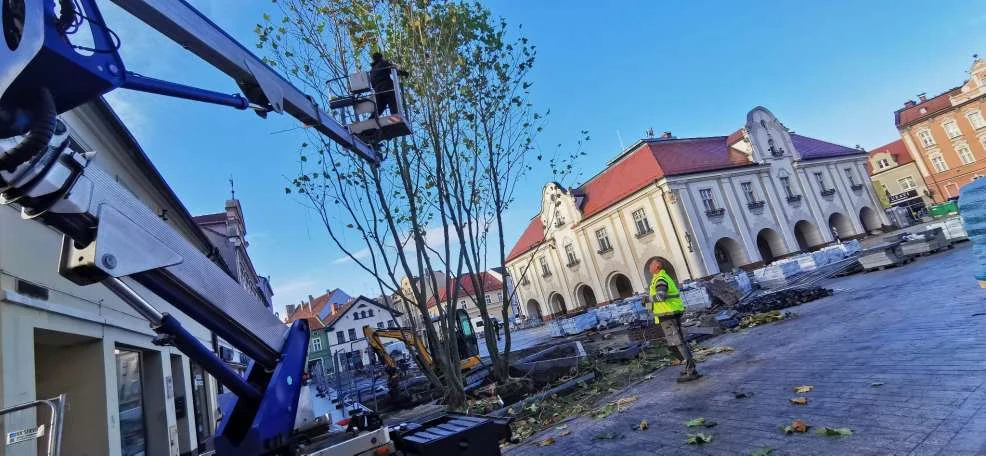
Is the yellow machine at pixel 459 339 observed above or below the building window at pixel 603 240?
below

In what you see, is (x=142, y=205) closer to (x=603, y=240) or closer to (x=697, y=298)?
(x=697, y=298)

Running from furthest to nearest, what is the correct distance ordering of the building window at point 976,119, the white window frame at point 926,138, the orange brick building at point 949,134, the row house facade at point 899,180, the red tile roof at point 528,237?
the row house facade at point 899,180
the white window frame at point 926,138
the orange brick building at point 949,134
the building window at point 976,119
the red tile roof at point 528,237

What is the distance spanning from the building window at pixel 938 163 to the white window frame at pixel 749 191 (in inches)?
1456

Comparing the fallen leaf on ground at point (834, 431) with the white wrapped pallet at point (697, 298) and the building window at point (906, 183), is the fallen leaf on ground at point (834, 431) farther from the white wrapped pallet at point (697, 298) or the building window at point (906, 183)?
the building window at point (906, 183)

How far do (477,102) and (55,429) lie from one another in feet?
29.8

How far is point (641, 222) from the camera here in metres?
32.4

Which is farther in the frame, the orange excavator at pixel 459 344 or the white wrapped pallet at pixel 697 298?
the white wrapped pallet at pixel 697 298

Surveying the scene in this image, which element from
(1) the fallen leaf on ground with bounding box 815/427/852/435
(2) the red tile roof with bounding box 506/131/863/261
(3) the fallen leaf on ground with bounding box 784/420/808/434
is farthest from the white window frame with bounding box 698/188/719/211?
(1) the fallen leaf on ground with bounding box 815/427/852/435

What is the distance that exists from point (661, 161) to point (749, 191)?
7.20 m

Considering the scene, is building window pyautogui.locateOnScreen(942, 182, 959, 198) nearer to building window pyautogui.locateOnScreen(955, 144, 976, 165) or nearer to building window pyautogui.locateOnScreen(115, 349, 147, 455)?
building window pyautogui.locateOnScreen(955, 144, 976, 165)

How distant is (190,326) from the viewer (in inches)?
476

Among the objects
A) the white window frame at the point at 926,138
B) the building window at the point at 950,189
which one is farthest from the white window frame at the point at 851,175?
the white window frame at the point at 926,138

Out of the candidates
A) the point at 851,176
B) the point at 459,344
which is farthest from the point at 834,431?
the point at 851,176

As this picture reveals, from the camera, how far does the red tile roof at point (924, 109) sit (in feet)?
167
